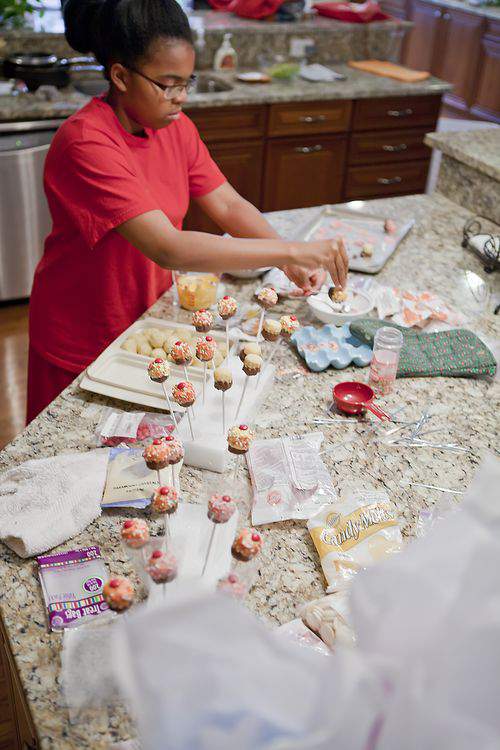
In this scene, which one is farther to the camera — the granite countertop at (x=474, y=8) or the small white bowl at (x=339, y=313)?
the granite countertop at (x=474, y=8)

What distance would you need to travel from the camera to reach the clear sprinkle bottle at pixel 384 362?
5.20 ft

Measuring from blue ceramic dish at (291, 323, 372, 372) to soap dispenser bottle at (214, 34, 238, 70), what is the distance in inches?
109

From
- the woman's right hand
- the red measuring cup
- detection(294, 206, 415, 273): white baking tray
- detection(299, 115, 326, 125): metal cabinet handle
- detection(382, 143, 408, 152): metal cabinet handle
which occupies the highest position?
the woman's right hand

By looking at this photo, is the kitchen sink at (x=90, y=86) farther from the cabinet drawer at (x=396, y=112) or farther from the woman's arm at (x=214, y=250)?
the woman's arm at (x=214, y=250)

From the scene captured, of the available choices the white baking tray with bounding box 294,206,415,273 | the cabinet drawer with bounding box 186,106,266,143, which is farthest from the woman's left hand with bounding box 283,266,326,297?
the cabinet drawer with bounding box 186,106,266,143

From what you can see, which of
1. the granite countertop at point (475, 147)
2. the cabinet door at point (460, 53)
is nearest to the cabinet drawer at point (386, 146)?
the granite countertop at point (475, 147)

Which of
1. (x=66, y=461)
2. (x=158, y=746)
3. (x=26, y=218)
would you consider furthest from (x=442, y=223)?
(x=158, y=746)

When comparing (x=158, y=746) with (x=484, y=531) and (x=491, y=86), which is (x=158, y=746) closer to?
(x=484, y=531)

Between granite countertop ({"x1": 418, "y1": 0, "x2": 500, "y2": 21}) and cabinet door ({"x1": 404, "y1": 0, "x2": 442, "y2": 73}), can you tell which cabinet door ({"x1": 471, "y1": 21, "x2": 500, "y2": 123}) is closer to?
granite countertop ({"x1": 418, "y1": 0, "x2": 500, "y2": 21})

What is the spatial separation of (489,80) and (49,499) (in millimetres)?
6735

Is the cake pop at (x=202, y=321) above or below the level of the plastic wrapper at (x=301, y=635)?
above

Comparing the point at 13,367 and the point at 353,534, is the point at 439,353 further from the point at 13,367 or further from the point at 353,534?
the point at 13,367

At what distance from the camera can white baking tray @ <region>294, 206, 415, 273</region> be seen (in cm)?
212

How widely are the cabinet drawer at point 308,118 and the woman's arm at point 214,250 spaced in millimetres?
2328
